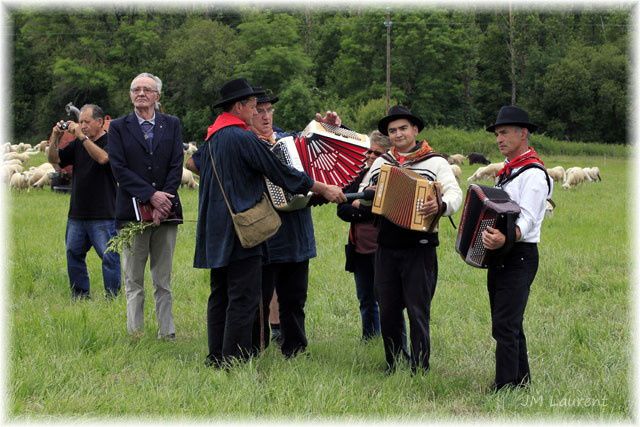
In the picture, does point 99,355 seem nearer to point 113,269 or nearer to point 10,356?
point 10,356

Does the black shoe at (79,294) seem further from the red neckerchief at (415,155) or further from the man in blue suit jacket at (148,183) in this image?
the red neckerchief at (415,155)

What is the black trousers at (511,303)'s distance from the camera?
17.9 feet

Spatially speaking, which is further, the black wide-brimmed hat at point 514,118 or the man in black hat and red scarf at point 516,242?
the black wide-brimmed hat at point 514,118

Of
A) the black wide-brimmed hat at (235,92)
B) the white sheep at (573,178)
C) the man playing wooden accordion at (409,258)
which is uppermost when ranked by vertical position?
the black wide-brimmed hat at (235,92)

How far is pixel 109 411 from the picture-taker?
4941 mm

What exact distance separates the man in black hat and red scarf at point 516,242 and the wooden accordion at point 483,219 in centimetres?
6

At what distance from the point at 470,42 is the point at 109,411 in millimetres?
60441

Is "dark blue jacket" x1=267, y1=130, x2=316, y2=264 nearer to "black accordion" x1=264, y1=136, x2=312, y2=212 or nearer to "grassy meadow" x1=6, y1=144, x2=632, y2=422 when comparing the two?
"black accordion" x1=264, y1=136, x2=312, y2=212

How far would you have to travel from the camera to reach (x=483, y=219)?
211 inches

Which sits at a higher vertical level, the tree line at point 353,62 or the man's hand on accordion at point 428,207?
the tree line at point 353,62

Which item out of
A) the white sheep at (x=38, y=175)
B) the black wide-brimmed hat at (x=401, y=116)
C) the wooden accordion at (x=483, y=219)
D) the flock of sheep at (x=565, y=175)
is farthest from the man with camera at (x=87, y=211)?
the flock of sheep at (x=565, y=175)

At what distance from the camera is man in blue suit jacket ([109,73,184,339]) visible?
6719 millimetres

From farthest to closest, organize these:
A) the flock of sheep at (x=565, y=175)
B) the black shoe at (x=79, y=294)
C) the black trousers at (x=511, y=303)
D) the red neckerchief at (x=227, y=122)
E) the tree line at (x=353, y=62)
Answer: the tree line at (x=353, y=62) < the flock of sheep at (x=565, y=175) < the black shoe at (x=79, y=294) < the red neckerchief at (x=227, y=122) < the black trousers at (x=511, y=303)

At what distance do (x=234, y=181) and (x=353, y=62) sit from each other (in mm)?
58064
